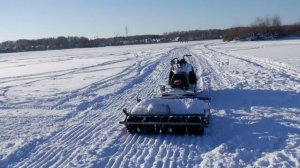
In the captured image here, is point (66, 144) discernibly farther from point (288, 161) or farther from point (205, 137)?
point (288, 161)

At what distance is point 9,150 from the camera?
8.92 m

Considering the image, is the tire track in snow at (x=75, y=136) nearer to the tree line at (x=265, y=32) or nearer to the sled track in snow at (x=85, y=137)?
the sled track in snow at (x=85, y=137)

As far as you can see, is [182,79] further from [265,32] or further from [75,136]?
[265,32]

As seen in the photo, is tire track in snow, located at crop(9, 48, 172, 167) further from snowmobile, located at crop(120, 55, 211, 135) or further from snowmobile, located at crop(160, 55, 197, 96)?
snowmobile, located at crop(160, 55, 197, 96)

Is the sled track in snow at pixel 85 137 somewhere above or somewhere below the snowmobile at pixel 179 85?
below

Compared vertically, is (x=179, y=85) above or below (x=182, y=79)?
below

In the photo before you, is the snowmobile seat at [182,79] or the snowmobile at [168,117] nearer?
the snowmobile at [168,117]

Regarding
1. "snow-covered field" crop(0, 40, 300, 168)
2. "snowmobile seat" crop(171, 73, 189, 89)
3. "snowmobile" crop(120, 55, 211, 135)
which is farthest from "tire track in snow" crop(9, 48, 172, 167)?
"snowmobile seat" crop(171, 73, 189, 89)

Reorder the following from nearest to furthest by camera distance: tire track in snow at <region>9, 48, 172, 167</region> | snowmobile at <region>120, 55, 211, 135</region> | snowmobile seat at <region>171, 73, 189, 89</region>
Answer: tire track in snow at <region>9, 48, 172, 167</region>, snowmobile at <region>120, 55, 211, 135</region>, snowmobile seat at <region>171, 73, 189, 89</region>

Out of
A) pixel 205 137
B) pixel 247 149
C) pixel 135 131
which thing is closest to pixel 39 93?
pixel 135 131

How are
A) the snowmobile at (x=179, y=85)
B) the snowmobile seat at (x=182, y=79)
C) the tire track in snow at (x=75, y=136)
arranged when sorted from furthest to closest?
the snowmobile seat at (x=182, y=79) < the snowmobile at (x=179, y=85) < the tire track in snow at (x=75, y=136)

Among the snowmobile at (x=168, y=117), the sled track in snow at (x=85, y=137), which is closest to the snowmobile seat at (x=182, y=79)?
the sled track in snow at (x=85, y=137)

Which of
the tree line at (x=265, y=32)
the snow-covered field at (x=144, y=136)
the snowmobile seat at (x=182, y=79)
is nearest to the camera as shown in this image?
the snow-covered field at (x=144, y=136)

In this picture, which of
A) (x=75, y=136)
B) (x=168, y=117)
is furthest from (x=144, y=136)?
(x=75, y=136)
